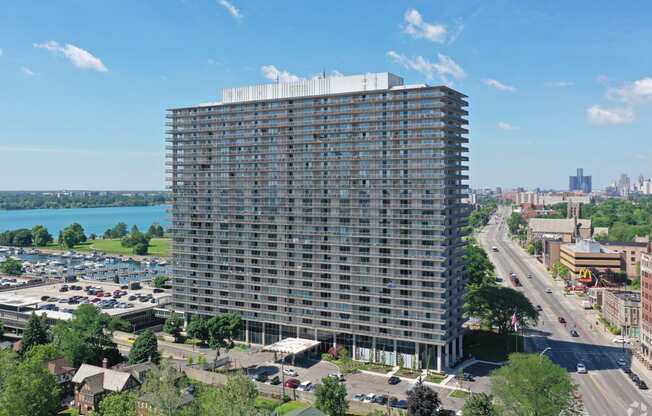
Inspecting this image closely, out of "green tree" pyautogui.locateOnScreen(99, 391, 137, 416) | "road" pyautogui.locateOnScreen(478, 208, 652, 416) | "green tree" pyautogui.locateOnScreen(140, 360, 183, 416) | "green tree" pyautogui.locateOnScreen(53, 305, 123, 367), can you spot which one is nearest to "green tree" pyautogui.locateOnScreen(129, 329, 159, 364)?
"green tree" pyautogui.locateOnScreen(53, 305, 123, 367)

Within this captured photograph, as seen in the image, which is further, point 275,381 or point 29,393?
point 275,381

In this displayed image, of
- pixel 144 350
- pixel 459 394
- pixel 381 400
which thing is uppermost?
pixel 144 350

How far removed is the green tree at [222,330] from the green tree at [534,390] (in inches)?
2177

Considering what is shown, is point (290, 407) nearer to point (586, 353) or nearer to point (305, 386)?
point (305, 386)

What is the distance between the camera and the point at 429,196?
9788 centimetres

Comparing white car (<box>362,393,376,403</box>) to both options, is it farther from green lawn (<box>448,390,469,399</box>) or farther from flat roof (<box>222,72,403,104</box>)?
flat roof (<box>222,72,403,104</box>)

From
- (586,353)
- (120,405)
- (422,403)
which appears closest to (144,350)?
(120,405)

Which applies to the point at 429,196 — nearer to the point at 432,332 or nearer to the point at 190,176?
the point at 432,332

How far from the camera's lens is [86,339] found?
98188 millimetres

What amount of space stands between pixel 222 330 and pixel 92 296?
6696 centimetres

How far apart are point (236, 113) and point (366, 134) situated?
31699 millimetres

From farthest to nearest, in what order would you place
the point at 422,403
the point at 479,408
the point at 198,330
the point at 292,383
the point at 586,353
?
the point at 198,330, the point at 586,353, the point at 292,383, the point at 422,403, the point at 479,408

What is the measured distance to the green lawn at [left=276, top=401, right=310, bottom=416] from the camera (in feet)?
262

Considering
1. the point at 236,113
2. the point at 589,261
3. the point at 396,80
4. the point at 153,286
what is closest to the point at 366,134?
the point at 396,80
